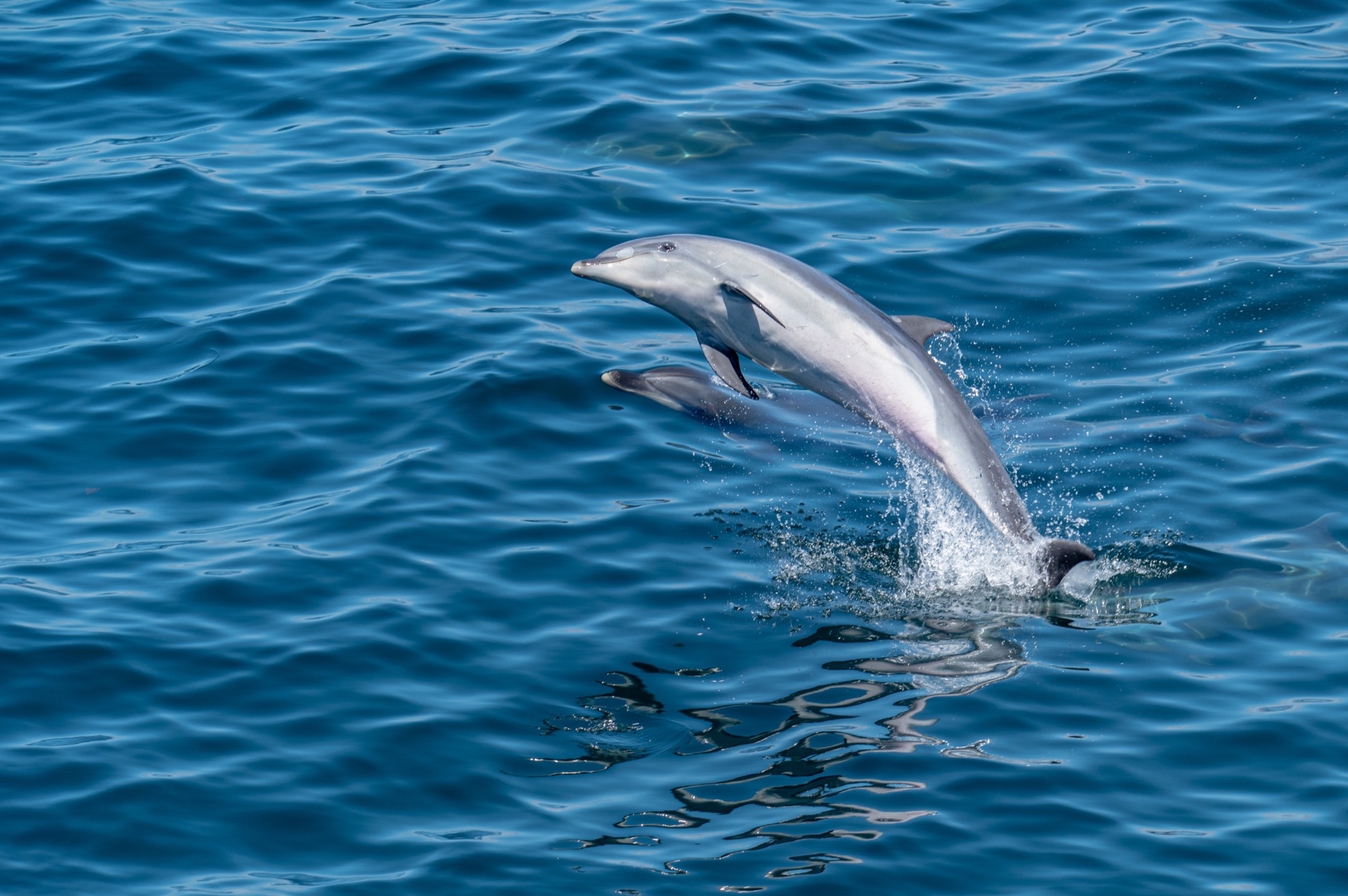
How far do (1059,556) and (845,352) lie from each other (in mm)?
1741

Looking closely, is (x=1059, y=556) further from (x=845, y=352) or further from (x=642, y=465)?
(x=642, y=465)

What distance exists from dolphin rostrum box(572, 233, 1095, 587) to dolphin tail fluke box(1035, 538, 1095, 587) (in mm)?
20

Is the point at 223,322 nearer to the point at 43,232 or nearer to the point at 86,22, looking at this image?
the point at 43,232

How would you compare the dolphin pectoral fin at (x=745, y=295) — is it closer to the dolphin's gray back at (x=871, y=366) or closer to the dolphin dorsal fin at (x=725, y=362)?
the dolphin's gray back at (x=871, y=366)

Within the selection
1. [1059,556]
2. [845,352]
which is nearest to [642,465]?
[845,352]

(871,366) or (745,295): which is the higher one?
(745,295)

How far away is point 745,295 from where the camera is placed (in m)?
10.0

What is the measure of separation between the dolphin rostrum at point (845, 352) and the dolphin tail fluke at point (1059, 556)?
0.02 meters

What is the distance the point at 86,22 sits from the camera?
20141 mm

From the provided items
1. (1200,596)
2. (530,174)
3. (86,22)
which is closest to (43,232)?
(530,174)

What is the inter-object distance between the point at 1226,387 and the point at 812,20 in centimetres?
922

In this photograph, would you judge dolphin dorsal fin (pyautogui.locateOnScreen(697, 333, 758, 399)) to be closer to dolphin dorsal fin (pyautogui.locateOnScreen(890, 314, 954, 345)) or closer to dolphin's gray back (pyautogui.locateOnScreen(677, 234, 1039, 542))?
dolphin's gray back (pyautogui.locateOnScreen(677, 234, 1039, 542))

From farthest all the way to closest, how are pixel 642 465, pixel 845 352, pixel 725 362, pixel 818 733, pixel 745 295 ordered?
pixel 642 465 < pixel 725 362 < pixel 845 352 < pixel 745 295 < pixel 818 733

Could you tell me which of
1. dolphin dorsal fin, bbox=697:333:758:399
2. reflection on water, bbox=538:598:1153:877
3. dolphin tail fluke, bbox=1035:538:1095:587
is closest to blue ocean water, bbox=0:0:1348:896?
reflection on water, bbox=538:598:1153:877
